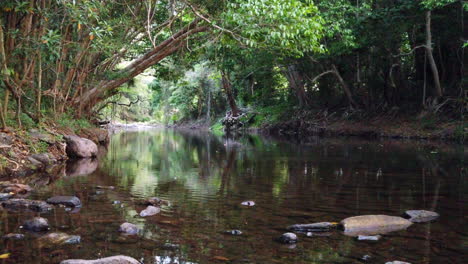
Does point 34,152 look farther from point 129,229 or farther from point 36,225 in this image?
point 129,229

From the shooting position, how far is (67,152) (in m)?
13.9

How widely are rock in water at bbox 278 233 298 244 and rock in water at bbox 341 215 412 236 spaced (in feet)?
2.39

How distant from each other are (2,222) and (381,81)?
23.1 metres

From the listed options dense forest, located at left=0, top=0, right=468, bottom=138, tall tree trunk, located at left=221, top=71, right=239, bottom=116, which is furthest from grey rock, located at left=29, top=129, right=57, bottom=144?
tall tree trunk, located at left=221, top=71, right=239, bottom=116

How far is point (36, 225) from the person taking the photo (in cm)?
511

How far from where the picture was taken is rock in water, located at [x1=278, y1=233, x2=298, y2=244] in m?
4.77

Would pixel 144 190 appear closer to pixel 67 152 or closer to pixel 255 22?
pixel 255 22

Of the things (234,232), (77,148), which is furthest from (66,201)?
(77,148)

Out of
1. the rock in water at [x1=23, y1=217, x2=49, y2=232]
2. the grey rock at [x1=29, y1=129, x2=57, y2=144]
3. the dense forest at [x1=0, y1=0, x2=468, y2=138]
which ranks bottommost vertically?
the rock in water at [x1=23, y1=217, x2=49, y2=232]

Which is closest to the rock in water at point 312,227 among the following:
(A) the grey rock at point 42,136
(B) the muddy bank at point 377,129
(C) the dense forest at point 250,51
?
(C) the dense forest at point 250,51

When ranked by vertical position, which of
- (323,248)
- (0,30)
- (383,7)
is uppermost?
(383,7)

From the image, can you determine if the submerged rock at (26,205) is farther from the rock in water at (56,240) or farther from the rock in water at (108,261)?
the rock in water at (108,261)

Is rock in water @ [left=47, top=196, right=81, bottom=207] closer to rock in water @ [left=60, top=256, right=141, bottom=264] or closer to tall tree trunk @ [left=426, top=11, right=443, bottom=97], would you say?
rock in water @ [left=60, top=256, right=141, bottom=264]

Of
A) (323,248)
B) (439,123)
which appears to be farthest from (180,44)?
(439,123)
